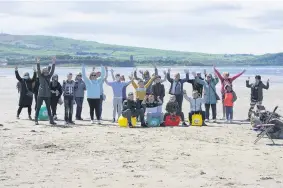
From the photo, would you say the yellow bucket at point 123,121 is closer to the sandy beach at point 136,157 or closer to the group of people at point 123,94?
the group of people at point 123,94

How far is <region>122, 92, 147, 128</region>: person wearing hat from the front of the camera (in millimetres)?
15883

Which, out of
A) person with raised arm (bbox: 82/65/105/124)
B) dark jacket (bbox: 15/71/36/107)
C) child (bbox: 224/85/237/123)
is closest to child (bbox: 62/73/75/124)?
person with raised arm (bbox: 82/65/105/124)

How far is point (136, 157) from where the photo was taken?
427 inches

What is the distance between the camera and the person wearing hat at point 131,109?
15883mm

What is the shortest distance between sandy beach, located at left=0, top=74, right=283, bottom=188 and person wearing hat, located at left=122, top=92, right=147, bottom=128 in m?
0.59

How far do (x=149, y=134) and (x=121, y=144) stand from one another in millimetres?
1854

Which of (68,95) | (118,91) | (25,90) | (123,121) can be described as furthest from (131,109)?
(25,90)

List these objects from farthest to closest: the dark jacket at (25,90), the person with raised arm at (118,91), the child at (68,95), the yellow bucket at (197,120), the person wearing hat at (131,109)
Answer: the dark jacket at (25,90) → the person with raised arm at (118,91) → the child at (68,95) → the yellow bucket at (197,120) → the person wearing hat at (131,109)

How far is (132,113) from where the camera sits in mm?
15953

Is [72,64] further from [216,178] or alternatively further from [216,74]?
[216,178]

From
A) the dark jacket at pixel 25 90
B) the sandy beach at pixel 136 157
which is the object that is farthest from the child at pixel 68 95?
the dark jacket at pixel 25 90

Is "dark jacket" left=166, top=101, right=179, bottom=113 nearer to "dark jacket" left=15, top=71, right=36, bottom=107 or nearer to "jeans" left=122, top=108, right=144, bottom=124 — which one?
"jeans" left=122, top=108, right=144, bottom=124

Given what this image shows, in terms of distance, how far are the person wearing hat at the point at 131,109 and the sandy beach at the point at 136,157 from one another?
59 centimetres

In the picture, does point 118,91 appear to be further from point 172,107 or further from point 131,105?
point 172,107
